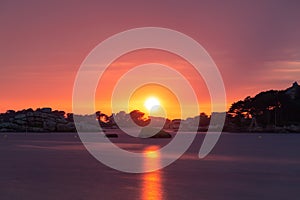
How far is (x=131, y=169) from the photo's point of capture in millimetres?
33469

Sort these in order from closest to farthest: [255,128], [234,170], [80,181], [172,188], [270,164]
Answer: [172,188], [80,181], [234,170], [270,164], [255,128]

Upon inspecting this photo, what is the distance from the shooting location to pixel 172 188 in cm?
2402

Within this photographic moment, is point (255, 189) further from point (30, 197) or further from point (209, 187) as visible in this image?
point (30, 197)

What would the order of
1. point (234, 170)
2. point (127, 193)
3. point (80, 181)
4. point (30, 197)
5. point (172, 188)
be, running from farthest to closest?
point (234, 170) < point (80, 181) < point (172, 188) < point (127, 193) < point (30, 197)

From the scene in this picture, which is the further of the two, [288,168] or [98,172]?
[288,168]

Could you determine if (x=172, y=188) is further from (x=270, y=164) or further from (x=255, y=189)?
(x=270, y=164)

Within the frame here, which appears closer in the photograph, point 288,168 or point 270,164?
point 288,168

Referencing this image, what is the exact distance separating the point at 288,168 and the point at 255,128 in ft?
551

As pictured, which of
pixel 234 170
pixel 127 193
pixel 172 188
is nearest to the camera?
pixel 127 193

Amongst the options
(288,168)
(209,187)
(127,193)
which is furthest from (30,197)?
(288,168)

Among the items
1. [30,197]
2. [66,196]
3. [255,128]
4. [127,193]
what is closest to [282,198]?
[127,193]

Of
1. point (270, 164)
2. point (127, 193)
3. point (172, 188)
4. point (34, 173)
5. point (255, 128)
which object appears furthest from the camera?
point (255, 128)

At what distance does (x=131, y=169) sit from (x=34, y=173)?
22.8 feet

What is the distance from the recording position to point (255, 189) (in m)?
23.7
